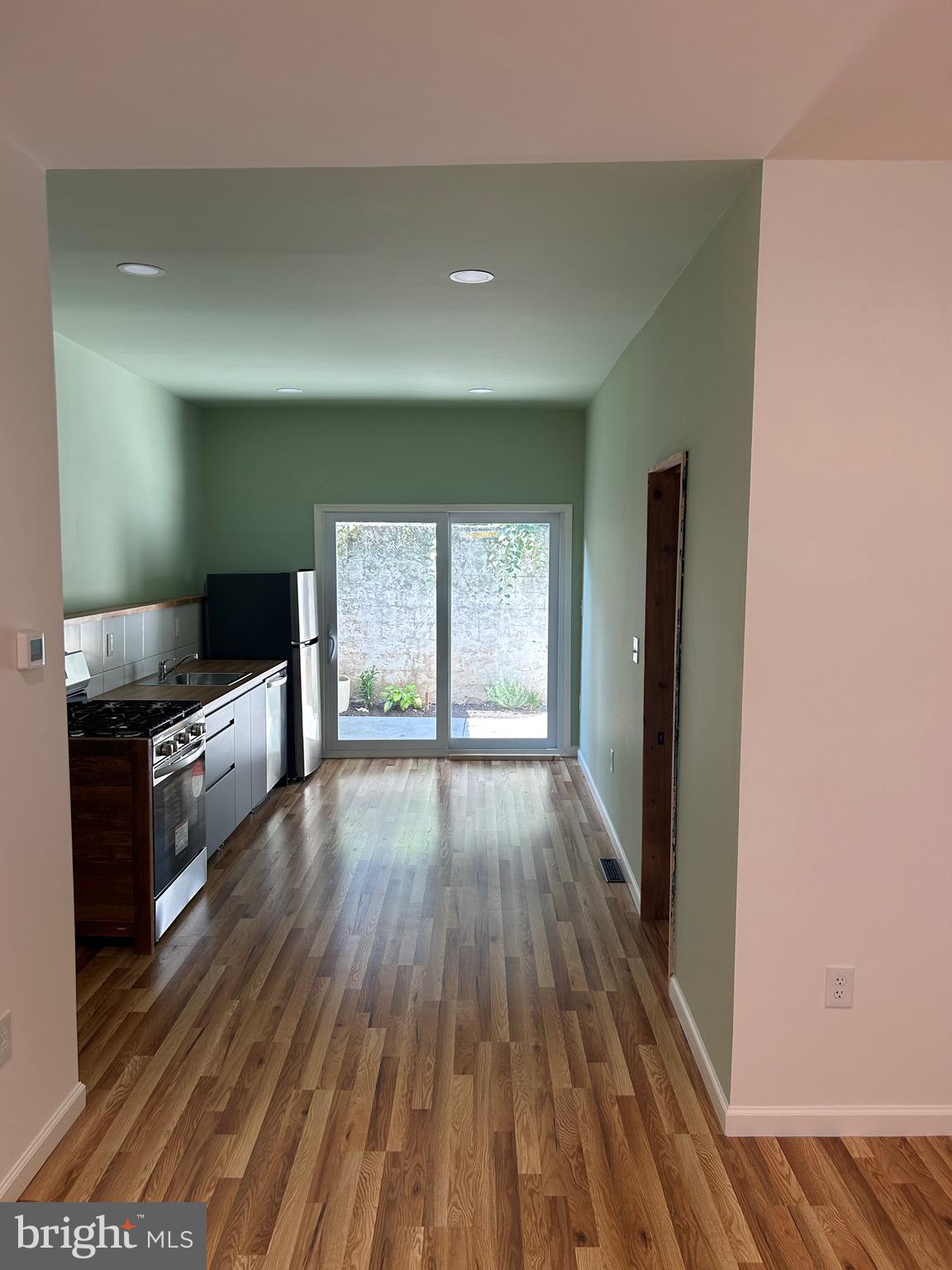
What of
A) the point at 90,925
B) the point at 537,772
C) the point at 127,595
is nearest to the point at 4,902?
the point at 90,925

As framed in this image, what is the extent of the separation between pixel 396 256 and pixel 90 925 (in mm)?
2873

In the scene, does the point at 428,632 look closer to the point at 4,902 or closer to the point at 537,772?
the point at 537,772

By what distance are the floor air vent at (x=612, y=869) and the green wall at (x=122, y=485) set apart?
9.71ft

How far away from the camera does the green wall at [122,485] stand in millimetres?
4551

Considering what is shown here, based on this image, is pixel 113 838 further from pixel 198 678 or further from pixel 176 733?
pixel 198 678

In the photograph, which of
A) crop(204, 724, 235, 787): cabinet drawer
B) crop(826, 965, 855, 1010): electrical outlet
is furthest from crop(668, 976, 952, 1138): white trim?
crop(204, 724, 235, 787): cabinet drawer

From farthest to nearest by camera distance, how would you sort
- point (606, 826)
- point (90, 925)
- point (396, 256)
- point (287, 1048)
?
point (606, 826) < point (90, 925) < point (396, 256) < point (287, 1048)

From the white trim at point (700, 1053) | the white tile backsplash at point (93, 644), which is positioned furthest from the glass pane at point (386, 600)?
the white trim at point (700, 1053)

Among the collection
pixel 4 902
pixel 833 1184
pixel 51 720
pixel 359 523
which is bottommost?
pixel 833 1184

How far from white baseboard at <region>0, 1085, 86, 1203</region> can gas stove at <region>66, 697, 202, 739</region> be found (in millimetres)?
1416

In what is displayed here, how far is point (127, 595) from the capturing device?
5.34 m

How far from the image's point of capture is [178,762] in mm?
3914

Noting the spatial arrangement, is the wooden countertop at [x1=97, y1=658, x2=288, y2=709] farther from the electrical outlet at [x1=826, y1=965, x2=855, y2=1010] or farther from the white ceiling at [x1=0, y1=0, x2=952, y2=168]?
the electrical outlet at [x1=826, y1=965, x2=855, y2=1010]

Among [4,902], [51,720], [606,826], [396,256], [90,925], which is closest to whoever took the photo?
[4,902]
